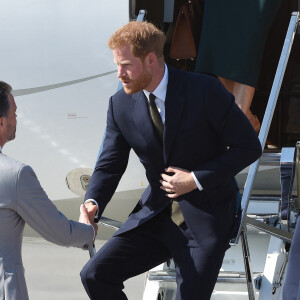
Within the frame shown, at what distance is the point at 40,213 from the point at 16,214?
2.9 inches

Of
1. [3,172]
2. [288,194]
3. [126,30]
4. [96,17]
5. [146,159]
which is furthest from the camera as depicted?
[96,17]

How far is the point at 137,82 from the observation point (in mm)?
2857

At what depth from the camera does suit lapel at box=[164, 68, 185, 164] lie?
2.90 meters

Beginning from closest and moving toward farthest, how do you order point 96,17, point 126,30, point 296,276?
point 296,276, point 126,30, point 96,17

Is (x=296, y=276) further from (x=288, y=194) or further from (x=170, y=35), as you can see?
(x=170, y=35)

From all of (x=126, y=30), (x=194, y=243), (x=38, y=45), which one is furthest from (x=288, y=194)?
(x=38, y=45)

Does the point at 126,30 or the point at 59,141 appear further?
the point at 59,141

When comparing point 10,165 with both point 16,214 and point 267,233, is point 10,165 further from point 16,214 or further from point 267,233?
point 267,233

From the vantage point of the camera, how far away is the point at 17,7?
4969 mm

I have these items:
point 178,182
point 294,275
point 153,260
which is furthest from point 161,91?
point 294,275

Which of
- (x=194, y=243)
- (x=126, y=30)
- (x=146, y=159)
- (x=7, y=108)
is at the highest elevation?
(x=126, y=30)

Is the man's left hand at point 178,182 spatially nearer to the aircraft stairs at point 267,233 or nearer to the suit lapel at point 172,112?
the suit lapel at point 172,112

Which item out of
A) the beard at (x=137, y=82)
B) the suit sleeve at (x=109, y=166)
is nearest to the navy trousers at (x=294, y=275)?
the beard at (x=137, y=82)

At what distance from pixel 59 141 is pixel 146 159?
81.4 inches
